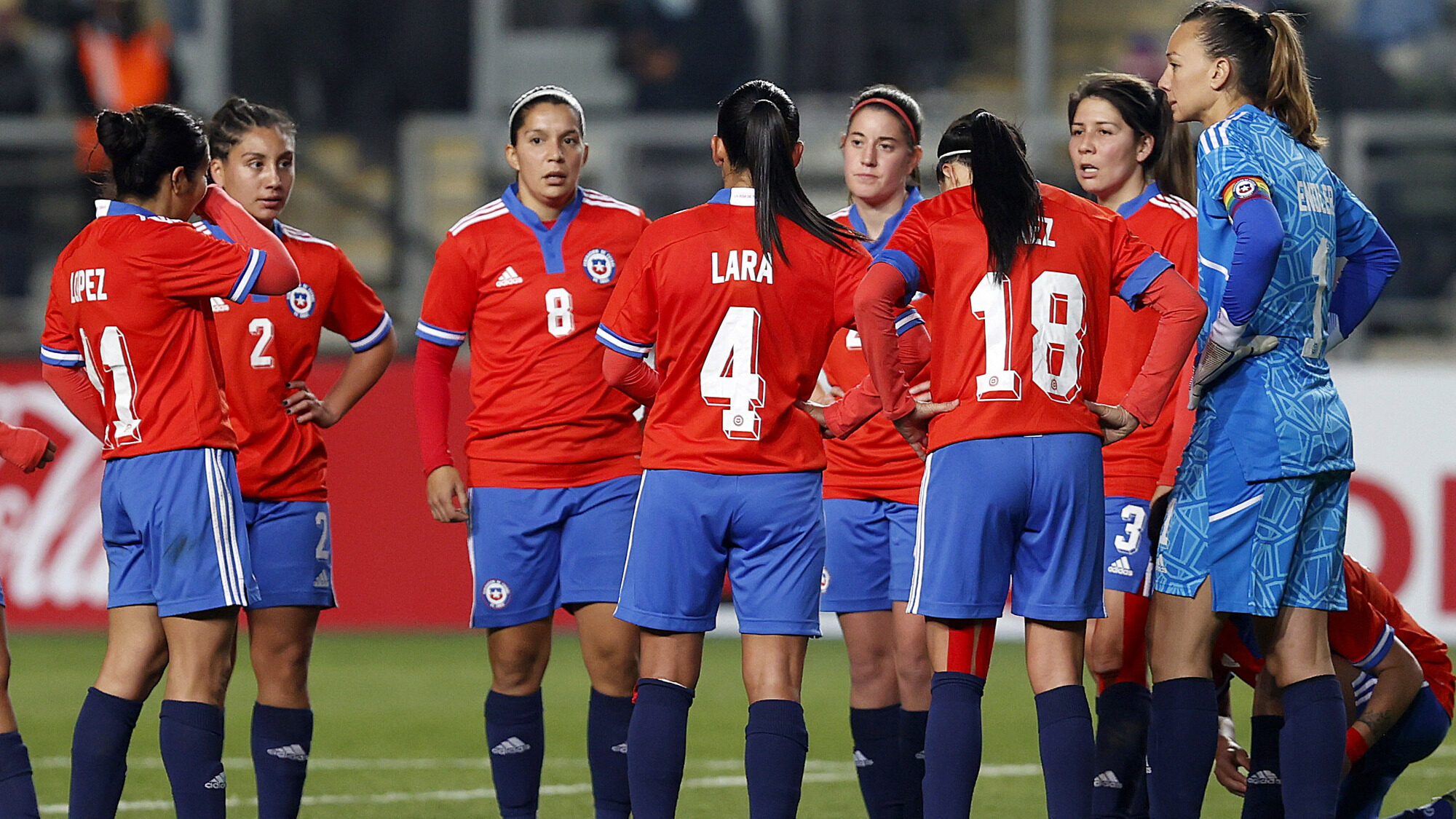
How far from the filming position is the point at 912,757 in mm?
5129

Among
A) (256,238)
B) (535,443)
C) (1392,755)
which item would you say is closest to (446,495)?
(535,443)

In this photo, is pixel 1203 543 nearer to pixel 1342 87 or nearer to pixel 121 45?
pixel 1342 87

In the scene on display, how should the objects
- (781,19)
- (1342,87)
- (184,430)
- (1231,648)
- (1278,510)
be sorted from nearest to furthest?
(1278,510), (184,430), (1231,648), (1342,87), (781,19)

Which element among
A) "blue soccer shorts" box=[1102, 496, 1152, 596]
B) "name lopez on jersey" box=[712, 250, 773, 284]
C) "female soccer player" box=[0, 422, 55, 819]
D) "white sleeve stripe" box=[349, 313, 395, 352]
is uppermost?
"name lopez on jersey" box=[712, 250, 773, 284]

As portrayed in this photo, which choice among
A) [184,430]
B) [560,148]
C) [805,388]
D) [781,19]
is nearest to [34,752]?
[184,430]

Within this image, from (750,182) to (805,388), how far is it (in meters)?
0.55

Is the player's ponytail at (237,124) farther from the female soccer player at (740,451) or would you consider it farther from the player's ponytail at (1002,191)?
the player's ponytail at (1002,191)

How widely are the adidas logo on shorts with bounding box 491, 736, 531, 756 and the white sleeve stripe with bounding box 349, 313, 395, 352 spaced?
1.34 metres

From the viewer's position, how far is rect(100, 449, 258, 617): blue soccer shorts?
446 cm

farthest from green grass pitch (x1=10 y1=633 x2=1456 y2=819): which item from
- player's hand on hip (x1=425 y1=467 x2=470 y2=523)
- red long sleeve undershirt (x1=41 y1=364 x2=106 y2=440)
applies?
red long sleeve undershirt (x1=41 y1=364 x2=106 y2=440)

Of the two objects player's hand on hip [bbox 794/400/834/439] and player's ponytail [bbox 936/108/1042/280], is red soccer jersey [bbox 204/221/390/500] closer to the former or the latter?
player's hand on hip [bbox 794/400/834/439]

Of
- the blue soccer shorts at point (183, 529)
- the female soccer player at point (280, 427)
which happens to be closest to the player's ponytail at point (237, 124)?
the female soccer player at point (280, 427)

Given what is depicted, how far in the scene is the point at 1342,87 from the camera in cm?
1299

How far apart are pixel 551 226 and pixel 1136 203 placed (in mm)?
1726
